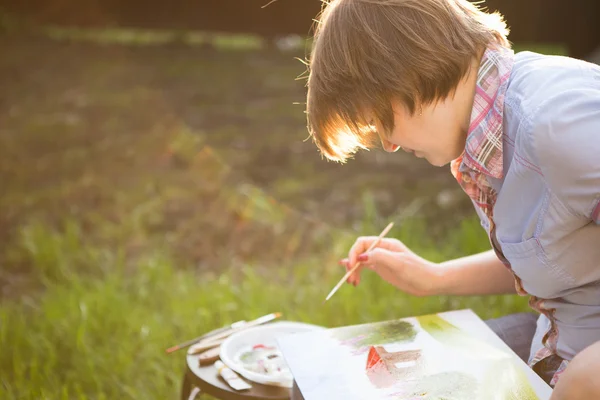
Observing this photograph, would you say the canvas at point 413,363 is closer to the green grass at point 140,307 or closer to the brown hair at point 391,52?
the brown hair at point 391,52

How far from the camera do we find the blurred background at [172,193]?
2.68 meters

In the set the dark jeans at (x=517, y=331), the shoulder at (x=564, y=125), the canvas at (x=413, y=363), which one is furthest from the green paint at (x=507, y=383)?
the shoulder at (x=564, y=125)

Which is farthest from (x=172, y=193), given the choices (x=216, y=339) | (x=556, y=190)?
(x=556, y=190)

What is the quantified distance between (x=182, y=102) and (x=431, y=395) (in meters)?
4.64

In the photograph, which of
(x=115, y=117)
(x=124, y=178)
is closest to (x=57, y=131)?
(x=115, y=117)

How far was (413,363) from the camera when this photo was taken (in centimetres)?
137

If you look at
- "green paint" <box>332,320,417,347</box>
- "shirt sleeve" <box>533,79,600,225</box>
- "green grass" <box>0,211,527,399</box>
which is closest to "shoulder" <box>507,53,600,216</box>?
"shirt sleeve" <box>533,79,600,225</box>

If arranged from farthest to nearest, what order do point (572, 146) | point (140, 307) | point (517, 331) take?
point (140, 307), point (517, 331), point (572, 146)

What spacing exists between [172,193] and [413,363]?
2919 mm

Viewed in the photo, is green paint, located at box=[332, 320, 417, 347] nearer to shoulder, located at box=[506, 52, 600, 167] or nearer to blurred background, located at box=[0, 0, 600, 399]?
shoulder, located at box=[506, 52, 600, 167]

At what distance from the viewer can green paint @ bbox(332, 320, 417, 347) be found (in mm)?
1461

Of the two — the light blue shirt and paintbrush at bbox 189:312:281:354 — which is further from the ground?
the light blue shirt

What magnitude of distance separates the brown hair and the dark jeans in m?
0.61

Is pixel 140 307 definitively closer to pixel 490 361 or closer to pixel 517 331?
pixel 517 331
